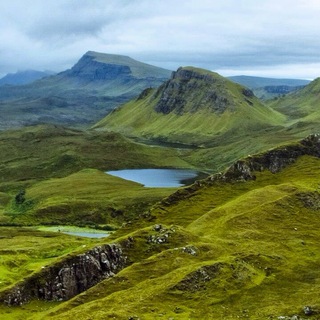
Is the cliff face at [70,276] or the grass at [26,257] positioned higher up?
the cliff face at [70,276]

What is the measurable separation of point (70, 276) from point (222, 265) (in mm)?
31924

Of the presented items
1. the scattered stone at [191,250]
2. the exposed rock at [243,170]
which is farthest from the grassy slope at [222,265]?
the exposed rock at [243,170]

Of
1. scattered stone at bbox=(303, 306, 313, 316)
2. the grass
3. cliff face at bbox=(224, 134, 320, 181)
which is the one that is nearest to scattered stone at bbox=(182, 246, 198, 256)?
the grass

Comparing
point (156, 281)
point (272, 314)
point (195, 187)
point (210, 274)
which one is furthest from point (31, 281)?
point (195, 187)

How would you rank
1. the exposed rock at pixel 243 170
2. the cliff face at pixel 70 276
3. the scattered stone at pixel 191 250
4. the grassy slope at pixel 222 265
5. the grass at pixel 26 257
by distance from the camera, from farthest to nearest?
the exposed rock at pixel 243 170, the grass at pixel 26 257, the scattered stone at pixel 191 250, the cliff face at pixel 70 276, the grassy slope at pixel 222 265

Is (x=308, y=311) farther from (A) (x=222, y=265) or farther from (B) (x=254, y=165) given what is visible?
(B) (x=254, y=165)

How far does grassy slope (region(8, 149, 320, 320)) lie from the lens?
88250 mm

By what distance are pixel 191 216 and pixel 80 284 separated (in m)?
55.0

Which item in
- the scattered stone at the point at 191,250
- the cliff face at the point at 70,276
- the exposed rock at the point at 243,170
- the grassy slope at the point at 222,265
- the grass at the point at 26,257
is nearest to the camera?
the grassy slope at the point at 222,265

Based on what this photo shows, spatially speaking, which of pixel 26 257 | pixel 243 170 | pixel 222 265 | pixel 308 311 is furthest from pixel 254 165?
pixel 308 311

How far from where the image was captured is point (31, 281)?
107875 mm

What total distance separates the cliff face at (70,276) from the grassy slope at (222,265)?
5217 mm

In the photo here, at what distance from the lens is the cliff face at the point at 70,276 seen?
107 m

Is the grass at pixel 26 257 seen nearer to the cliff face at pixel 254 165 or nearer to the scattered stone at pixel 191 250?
the scattered stone at pixel 191 250
